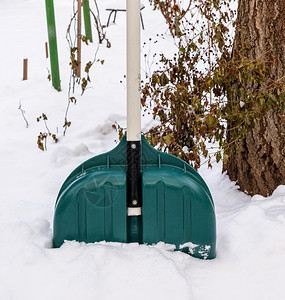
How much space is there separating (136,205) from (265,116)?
0.82 meters

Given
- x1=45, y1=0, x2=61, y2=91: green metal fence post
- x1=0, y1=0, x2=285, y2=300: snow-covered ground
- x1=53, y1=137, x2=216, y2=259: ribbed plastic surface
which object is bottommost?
x1=0, y1=0, x2=285, y2=300: snow-covered ground

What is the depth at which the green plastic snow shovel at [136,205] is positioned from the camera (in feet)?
5.85

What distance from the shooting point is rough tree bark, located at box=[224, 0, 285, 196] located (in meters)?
2.16

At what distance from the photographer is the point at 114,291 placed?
5.19 feet

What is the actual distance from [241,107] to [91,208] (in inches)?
34.4

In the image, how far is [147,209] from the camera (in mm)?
1809

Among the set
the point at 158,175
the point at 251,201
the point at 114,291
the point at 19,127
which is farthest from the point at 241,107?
the point at 19,127

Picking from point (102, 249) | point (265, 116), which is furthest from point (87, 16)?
point (102, 249)

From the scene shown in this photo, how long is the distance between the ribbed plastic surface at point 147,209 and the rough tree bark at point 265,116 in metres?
0.57

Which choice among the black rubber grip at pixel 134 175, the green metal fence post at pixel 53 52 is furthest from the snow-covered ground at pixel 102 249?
the green metal fence post at pixel 53 52

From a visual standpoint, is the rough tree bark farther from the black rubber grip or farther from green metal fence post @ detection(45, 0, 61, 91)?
green metal fence post @ detection(45, 0, 61, 91)

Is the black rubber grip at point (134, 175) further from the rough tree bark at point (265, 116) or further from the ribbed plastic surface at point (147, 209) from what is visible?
the rough tree bark at point (265, 116)

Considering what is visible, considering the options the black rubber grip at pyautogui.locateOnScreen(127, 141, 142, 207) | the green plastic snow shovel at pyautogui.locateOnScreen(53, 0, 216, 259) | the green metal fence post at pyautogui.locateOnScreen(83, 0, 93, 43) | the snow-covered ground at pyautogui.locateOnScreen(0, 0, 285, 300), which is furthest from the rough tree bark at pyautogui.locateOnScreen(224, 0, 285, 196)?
the green metal fence post at pyautogui.locateOnScreen(83, 0, 93, 43)

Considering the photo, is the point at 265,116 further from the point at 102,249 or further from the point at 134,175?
the point at 102,249
